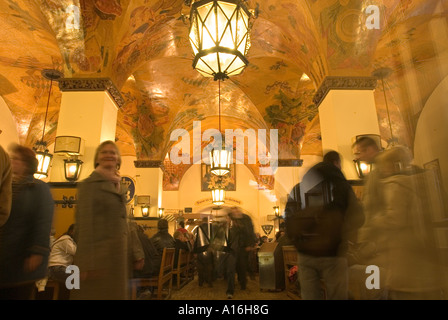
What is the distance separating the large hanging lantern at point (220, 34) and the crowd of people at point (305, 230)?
1.53m

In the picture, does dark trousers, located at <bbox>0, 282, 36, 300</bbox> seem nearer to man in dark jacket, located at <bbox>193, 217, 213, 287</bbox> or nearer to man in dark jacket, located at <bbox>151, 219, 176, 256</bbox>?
man in dark jacket, located at <bbox>151, 219, 176, 256</bbox>

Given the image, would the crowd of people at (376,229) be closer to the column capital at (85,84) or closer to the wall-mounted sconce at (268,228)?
the column capital at (85,84)

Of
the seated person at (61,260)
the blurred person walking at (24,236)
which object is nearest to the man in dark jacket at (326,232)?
the blurred person walking at (24,236)

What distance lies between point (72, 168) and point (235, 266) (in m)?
3.67

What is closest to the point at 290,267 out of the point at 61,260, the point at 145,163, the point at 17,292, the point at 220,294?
the point at 220,294

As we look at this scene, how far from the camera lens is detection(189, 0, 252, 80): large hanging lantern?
10.3ft

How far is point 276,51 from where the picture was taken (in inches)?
324

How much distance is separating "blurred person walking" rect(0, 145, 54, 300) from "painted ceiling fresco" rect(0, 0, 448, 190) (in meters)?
2.76

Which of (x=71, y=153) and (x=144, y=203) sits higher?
(x=71, y=153)

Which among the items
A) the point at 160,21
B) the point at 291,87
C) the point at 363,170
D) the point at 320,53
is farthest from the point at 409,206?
the point at 291,87

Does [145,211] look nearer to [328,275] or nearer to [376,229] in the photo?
[328,275]

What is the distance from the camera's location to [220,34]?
315 centimetres

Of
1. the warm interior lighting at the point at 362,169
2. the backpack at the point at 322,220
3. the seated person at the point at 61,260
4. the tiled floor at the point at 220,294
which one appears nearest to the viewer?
the backpack at the point at 322,220

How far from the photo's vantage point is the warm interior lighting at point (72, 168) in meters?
5.43
